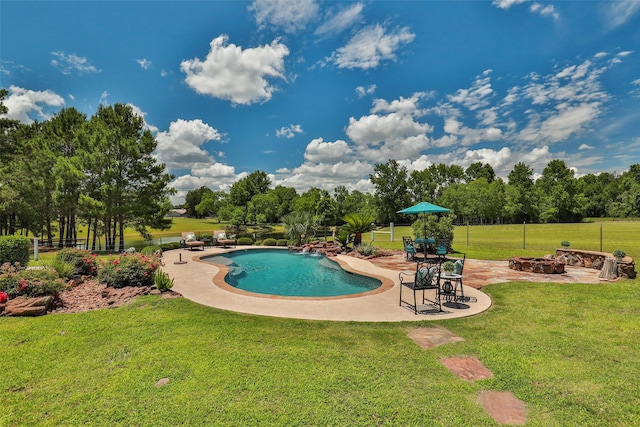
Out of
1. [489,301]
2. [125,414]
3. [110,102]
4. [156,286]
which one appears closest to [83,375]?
[125,414]

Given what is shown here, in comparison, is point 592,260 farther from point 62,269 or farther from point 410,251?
point 62,269

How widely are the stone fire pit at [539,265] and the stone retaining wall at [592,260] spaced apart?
851 millimetres

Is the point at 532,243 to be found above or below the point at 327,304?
above

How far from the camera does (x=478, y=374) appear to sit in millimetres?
3465

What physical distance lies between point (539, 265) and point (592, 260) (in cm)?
279

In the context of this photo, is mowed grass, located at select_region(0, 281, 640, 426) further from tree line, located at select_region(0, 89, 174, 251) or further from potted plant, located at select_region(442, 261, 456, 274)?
tree line, located at select_region(0, 89, 174, 251)

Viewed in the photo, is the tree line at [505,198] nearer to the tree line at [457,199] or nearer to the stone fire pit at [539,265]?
the tree line at [457,199]

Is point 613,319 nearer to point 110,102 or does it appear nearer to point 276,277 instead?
point 276,277

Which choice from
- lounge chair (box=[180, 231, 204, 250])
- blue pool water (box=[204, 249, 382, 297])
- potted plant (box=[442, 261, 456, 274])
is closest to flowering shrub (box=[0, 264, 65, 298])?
blue pool water (box=[204, 249, 382, 297])

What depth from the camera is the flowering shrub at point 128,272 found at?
7617 millimetres

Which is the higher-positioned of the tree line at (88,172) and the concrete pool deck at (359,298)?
the tree line at (88,172)

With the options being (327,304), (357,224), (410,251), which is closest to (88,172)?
(357,224)

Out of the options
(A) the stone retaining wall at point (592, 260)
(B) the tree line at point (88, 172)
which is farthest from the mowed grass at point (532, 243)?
(B) the tree line at point (88, 172)

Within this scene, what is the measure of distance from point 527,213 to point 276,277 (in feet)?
190
